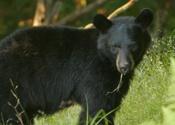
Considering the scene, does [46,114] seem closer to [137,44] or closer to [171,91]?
[137,44]

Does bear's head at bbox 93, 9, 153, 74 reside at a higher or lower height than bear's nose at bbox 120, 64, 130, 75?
higher

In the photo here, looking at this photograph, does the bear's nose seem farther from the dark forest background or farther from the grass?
the dark forest background

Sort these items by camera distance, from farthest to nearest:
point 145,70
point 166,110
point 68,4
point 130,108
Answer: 1. point 68,4
2. point 145,70
3. point 130,108
4. point 166,110

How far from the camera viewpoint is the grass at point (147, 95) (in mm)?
8562

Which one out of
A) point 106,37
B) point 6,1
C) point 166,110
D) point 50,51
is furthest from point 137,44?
point 6,1

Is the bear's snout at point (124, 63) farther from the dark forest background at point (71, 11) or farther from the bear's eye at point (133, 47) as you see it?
the dark forest background at point (71, 11)

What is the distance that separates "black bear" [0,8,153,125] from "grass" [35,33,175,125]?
1.31 feet

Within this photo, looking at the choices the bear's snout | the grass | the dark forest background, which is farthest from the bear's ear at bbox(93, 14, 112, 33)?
the dark forest background

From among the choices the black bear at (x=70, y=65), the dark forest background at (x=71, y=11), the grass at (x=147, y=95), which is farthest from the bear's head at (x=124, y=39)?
the dark forest background at (x=71, y=11)

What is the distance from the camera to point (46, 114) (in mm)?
8258

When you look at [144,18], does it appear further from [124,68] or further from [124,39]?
[124,68]

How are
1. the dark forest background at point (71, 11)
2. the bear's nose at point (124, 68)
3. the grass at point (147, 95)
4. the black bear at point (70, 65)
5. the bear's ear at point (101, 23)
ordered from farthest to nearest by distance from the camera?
the dark forest background at point (71, 11) → the grass at point (147, 95) → the bear's ear at point (101, 23) → the black bear at point (70, 65) → the bear's nose at point (124, 68)

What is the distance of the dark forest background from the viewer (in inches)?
773

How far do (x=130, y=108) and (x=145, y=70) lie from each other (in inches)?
32.7
